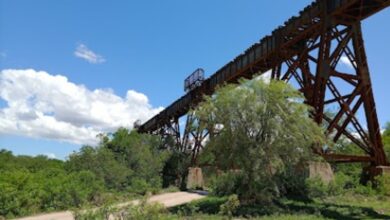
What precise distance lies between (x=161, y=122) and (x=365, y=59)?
25437 millimetres

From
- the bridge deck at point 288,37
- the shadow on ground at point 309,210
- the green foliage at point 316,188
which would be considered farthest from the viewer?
the bridge deck at point 288,37

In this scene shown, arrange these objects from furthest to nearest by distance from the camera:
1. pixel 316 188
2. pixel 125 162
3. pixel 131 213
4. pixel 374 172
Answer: pixel 125 162
pixel 374 172
pixel 316 188
pixel 131 213

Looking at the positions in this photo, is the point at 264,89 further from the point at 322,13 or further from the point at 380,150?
the point at 380,150

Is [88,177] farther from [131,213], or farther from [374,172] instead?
[374,172]

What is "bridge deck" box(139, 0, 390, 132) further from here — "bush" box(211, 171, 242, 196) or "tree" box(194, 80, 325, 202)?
"bush" box(211, 171, 242, 196)

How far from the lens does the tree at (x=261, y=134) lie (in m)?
13.9

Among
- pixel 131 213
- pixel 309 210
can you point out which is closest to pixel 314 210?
pixel 309 210

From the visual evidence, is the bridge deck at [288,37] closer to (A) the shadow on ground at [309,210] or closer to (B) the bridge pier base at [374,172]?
(B) the bridge pier base at [374,172]

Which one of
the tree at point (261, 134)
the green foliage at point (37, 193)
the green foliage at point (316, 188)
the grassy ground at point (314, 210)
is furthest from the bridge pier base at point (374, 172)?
the green foliage at point (37, 193)

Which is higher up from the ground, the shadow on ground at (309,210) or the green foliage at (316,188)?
the green foliage at (316,188)

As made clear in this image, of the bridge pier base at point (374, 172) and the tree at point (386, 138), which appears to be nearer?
the bridge pier base at point (374, 172)

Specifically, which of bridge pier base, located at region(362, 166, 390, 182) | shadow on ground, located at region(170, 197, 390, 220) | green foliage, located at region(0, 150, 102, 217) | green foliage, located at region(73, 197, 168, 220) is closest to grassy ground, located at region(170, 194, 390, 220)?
shadow on ground, located at region(170, 197, 390, 220)

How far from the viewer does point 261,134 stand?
1435 centimetres

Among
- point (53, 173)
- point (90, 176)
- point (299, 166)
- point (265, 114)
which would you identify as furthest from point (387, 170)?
point (53, 173)
